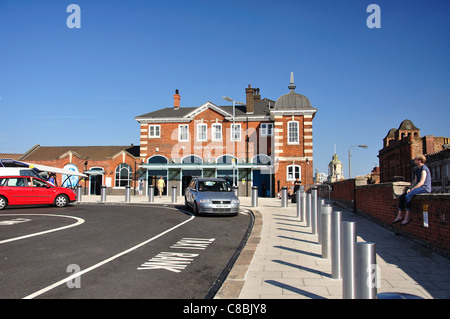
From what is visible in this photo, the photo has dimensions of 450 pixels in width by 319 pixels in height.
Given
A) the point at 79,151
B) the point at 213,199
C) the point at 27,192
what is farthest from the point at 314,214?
the point at 79,151

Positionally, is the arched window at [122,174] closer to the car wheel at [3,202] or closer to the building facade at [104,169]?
the building facade at [104,169]

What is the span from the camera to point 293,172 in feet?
102

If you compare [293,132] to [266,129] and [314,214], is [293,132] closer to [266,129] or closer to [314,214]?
[266,129]

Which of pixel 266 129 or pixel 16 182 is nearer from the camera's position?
pixel 16 182

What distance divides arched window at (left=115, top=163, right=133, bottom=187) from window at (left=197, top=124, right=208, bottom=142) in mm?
7972

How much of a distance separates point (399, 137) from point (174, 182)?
3511cm

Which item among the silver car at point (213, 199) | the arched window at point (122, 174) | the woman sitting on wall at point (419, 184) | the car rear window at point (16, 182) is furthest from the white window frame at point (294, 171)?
the woman sitting on wall at point (419, 184)

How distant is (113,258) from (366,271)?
4.53 m

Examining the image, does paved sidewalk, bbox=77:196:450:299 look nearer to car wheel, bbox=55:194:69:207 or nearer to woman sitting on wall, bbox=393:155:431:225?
woman sitting on wall, bbox=393:155:431:225

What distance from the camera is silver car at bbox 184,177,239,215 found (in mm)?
12664

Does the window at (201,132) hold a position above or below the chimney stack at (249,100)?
below

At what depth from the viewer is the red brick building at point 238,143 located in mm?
31219

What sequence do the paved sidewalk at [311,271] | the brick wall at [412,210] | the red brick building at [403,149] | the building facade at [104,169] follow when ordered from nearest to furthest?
1. the paved sidewalk at [311,271]
2. the brick wall at [412,210]
3. the building facade at [104,169]
4. the red brick building at [403,149]

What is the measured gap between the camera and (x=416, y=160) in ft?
24.2
